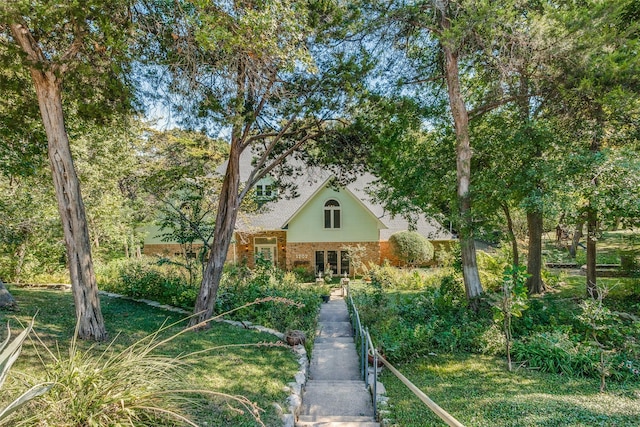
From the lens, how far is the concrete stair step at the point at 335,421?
163 inches

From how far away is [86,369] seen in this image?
2924 millimetres

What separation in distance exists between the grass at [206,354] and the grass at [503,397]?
174cm

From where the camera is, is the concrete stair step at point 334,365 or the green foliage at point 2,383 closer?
the green foliage at point 2,383

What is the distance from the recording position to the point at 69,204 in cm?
561

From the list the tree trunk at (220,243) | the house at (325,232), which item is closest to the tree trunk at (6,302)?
the tree trunk at (220,243)

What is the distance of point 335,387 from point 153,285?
7.66 m

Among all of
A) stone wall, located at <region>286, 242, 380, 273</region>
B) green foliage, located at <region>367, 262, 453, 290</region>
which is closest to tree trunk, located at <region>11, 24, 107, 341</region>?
green foliage, located at <region>367, 262, 453, 290</region>

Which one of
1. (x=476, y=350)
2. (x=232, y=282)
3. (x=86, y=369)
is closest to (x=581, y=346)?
(x=476, y=350)

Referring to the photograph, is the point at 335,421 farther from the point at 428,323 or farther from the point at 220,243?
the point at 220,243

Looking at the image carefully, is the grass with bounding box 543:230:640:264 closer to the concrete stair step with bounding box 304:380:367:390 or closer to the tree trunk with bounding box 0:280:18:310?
the concrete stair step with bounding box 304:380:367:390

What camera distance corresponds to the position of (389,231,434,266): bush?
17469mm

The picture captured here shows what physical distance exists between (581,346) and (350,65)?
695cm

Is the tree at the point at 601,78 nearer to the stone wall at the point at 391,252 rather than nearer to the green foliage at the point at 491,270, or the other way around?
the green foliage at the point at 491,270

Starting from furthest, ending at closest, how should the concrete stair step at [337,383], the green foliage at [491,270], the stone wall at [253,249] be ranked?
1. the stone wall at [253,249]
2. the green foliage at [491,270]
3. the concrete stair step at [337,383]
